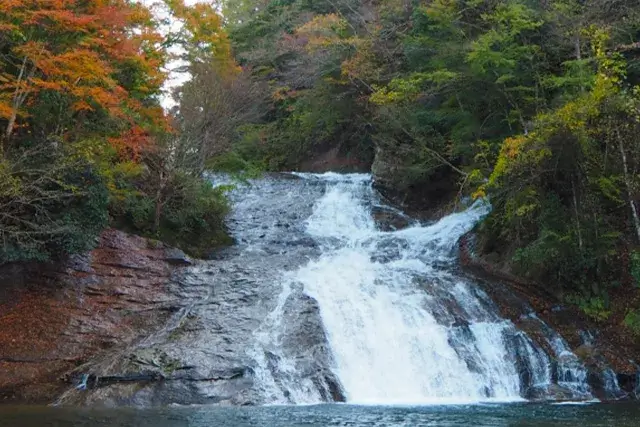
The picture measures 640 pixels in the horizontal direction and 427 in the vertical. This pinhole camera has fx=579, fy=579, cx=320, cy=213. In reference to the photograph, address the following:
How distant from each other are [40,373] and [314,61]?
1806cm

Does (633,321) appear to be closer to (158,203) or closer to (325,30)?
(158,203)

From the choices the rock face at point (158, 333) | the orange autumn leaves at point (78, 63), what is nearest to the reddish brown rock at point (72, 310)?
the rock face at point (158, 333)

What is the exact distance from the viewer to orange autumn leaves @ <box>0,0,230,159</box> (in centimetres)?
1268

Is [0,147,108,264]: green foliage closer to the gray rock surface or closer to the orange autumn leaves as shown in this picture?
the orange autumn leaves

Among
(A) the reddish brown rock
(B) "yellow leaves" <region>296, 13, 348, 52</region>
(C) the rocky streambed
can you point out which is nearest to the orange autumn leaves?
(A) the reddish brown rock

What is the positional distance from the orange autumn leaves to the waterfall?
255 inches

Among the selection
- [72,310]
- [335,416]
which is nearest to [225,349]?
[335,416]

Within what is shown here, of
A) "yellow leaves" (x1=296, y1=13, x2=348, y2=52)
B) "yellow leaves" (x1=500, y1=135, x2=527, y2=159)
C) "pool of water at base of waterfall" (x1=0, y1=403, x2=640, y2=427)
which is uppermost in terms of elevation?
"yellow leaves" (x1=296, y1=13, x2=348, y2=52)

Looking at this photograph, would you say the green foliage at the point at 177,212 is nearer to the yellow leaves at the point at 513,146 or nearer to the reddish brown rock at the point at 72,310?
the reddish brown rock at the point at 72,310

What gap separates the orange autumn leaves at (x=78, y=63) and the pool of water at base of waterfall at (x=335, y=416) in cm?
665

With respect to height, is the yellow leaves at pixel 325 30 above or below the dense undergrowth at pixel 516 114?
above

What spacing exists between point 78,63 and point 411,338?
9809 mm

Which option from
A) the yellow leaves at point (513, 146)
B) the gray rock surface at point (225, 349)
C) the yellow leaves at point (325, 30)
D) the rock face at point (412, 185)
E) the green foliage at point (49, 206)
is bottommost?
the gray rock surface at point (225, 349)

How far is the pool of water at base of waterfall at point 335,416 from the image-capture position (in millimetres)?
9023
